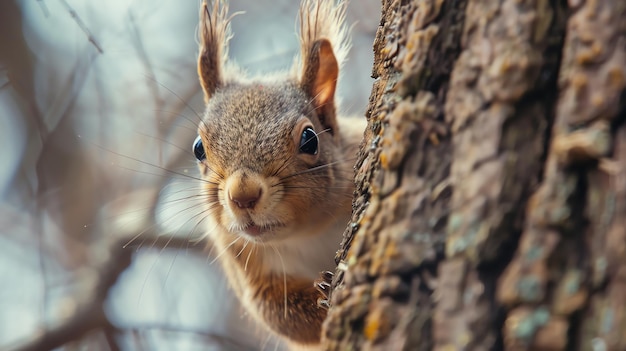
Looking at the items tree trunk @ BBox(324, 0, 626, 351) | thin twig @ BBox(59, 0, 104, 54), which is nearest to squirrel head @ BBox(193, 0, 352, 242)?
thin twig @ BBox(59, 0, 104, 54)

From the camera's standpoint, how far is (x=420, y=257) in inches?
23.4

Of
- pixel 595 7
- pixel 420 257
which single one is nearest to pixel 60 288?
pixel 420 257

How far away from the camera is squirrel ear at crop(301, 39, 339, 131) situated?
1.53 metres

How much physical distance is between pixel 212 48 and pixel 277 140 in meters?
0.45

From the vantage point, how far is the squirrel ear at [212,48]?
5.34ft

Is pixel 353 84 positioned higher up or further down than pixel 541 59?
higher up

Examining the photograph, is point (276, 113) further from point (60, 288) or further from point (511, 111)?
point (60, 288)

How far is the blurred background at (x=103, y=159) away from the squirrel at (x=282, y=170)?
72 cm

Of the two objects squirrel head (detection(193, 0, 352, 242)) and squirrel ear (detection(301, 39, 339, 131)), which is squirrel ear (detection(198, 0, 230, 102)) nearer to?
squirrel head (detection(193, 0, 352, 242))

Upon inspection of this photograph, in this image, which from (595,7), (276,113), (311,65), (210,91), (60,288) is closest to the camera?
(595,7)

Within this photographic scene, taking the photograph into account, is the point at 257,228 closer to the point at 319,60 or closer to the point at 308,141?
the point at 308,141

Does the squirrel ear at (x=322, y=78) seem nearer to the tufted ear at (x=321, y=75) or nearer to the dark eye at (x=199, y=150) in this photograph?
the tufted ear at (x=321, y=75)

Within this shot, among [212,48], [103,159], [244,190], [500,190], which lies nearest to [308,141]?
[244,190]

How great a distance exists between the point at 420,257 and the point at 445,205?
0.06 meters
